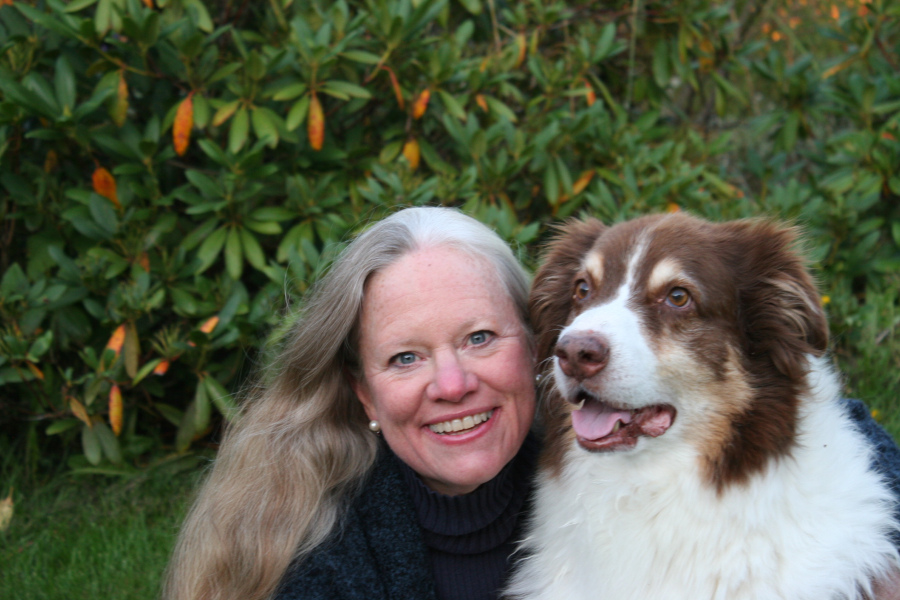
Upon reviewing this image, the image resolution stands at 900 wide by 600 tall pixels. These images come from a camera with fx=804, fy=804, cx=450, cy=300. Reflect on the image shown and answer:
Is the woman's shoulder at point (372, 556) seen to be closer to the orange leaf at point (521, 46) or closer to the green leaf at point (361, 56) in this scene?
the green leaf at point (361, 56)

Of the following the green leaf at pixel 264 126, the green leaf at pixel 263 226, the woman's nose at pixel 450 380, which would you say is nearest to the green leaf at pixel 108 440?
the green leaf at pixel 263 226

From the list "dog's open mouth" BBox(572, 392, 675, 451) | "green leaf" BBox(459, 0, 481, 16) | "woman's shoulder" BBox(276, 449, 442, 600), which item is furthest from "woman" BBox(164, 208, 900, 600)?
"green leaf" BBox(459, 0, 481, 16)

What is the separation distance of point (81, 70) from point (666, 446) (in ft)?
10.2

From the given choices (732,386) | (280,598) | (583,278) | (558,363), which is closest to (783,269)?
(732,386)

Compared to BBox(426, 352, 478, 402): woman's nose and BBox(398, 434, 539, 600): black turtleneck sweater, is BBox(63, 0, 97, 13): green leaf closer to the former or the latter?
BBox(426, 352, 478, 402): woman's nose

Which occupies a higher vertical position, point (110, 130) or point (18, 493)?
point (110, 130)

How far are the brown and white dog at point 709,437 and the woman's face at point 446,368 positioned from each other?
21cm

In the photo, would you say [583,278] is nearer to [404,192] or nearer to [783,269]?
[783,269]

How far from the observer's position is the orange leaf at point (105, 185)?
369 cm

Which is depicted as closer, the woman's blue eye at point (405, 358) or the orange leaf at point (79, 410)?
the woman's blue eye at point (405, 358)

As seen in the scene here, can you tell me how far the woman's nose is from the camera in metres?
2.39

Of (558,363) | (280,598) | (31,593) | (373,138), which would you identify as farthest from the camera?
(373,138)

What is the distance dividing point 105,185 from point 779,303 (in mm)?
2953

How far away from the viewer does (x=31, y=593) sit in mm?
3322
